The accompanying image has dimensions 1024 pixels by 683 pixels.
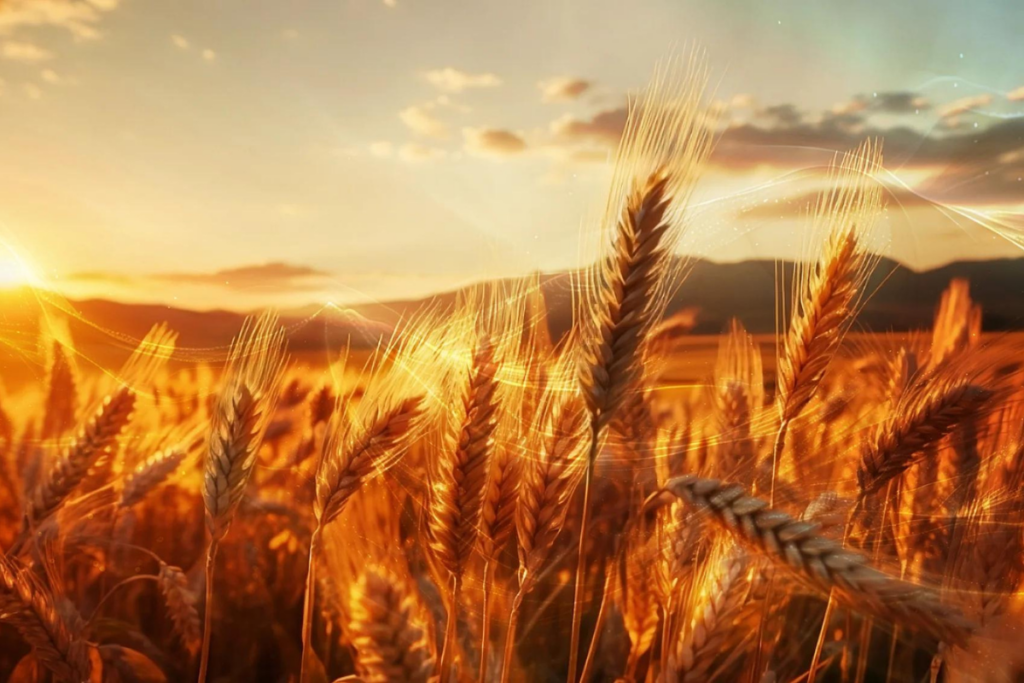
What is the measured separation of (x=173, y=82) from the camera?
0.92 metres

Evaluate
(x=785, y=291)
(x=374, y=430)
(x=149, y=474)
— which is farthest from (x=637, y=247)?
(x=149, y=474)

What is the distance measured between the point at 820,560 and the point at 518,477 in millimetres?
371

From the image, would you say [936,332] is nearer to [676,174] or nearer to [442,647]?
[676,174]

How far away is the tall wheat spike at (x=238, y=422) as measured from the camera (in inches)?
35.4

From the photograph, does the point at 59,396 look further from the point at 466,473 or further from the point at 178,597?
→ the point at 466,473

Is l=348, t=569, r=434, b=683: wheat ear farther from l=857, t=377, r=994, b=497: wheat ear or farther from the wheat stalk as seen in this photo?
l=857, t=377, r=994, b=497: wheat ear

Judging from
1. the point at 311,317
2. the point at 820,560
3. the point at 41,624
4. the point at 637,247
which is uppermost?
the point at 637,247

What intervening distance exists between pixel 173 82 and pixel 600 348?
666mm

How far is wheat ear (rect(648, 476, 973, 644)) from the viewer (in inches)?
28.5

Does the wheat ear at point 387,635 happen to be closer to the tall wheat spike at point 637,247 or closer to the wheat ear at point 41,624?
the tall wheat spike at point 637,247

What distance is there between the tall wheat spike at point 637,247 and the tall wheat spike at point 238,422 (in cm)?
42

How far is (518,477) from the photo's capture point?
35.6 inches

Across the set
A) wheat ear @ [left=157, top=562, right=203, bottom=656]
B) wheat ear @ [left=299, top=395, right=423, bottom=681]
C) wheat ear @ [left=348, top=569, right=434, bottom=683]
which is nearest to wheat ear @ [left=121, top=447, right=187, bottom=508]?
wheat ear @ [left=157, top=562, right=203, bottom=656]

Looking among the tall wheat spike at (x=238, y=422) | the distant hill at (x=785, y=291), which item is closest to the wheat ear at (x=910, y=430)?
the distant hill at (x=785, y=291)
